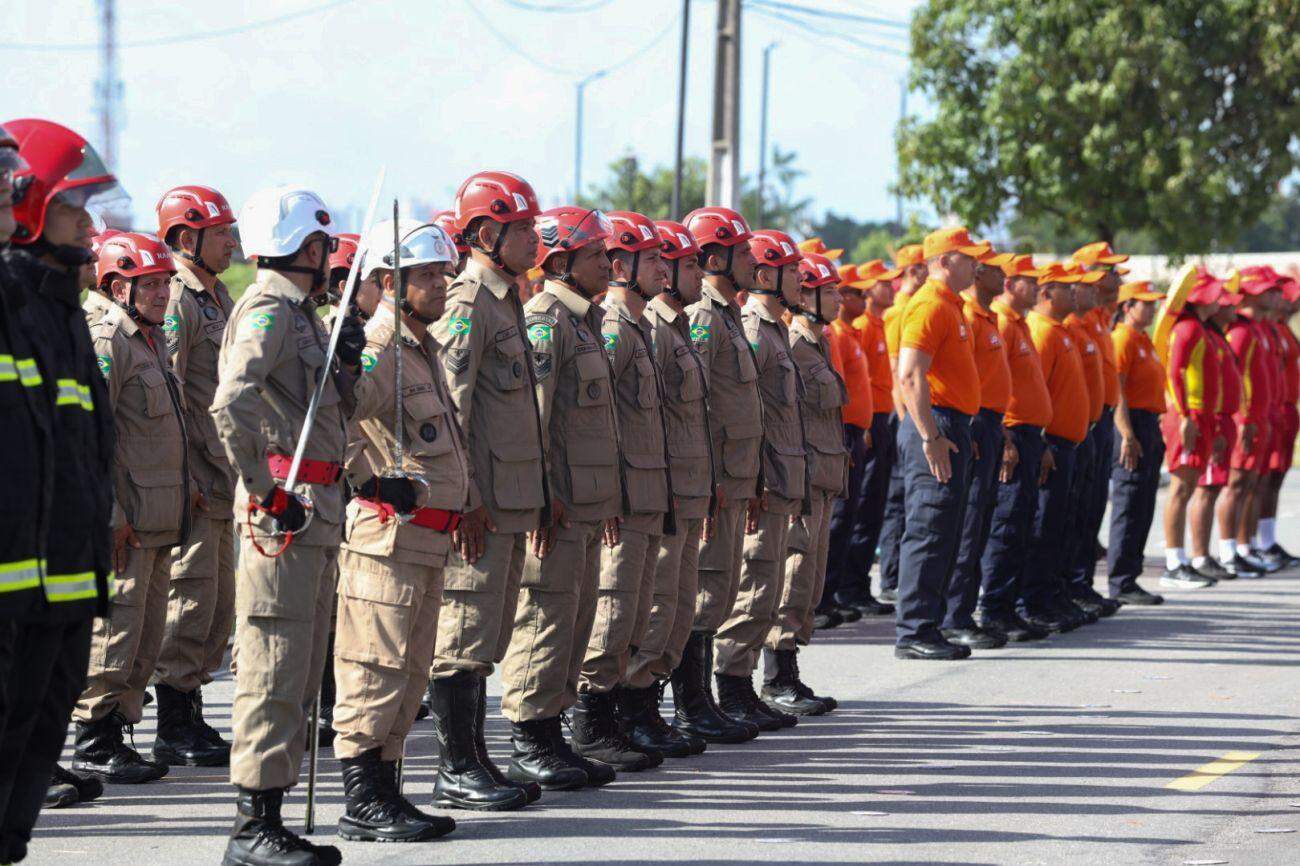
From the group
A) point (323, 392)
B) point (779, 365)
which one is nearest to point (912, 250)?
point (779, 365)

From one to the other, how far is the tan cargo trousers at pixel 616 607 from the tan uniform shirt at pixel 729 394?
1020 millimetres

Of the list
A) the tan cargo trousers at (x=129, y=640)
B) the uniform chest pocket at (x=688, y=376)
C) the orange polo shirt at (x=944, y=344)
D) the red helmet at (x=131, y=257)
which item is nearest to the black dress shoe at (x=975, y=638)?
the orange polo shirt at (x=944, y=344)

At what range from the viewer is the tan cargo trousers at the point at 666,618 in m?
8.61

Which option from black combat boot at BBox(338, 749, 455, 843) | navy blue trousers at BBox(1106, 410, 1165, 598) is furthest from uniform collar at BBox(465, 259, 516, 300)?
navy blue trousers at BBox(1106, 410, 1165, 598)

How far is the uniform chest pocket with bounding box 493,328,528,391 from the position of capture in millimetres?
7509

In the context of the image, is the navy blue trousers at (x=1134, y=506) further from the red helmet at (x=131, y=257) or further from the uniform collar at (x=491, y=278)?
the red helmet at (x=131, y=257)

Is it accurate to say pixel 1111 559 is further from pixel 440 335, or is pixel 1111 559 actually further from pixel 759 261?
pixel 440 335

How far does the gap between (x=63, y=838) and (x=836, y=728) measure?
12.8ft

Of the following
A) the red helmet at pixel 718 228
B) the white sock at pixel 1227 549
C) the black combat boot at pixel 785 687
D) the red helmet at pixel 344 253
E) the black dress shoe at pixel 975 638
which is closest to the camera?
the red helmet at pixel 344 253

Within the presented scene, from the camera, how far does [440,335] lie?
24.6 ft

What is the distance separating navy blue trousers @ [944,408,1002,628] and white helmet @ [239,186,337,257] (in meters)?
6.06

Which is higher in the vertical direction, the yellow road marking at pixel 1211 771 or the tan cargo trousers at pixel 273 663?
the tan cargo trousers at pixel 273 663

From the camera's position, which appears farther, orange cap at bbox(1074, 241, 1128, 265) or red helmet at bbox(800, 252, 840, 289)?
orange cap at bbox(1074, 241, 1128, 265)

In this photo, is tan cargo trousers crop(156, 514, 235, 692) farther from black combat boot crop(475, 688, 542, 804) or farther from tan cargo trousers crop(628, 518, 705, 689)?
tan cargo trousers crop(628, 518, 705, 689)
